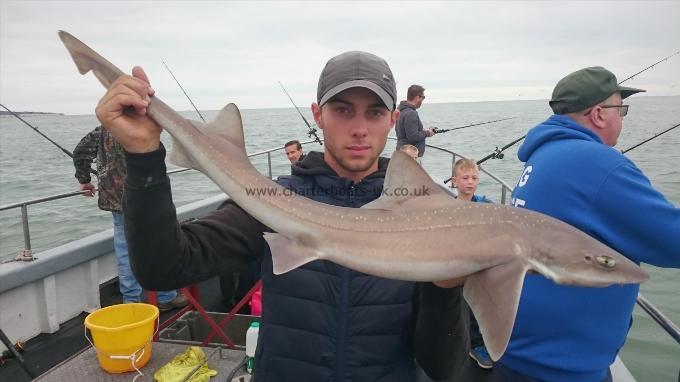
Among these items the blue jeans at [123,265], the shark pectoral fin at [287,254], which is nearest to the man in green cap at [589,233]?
the shark pectoral fin at [287,254]

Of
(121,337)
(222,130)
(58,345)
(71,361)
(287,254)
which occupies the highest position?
(222,130)

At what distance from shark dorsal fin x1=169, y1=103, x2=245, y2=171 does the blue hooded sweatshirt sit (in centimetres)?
190

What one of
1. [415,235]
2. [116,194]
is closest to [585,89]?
[415,235]

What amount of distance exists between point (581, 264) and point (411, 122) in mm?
7960

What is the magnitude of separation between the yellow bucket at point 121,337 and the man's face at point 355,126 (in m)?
2.58

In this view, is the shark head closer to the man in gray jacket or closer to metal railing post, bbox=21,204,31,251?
metal railing post, bbox=21,204,31,251

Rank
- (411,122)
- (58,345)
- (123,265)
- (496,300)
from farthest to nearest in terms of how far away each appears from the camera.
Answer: (411,122) → (123,265) → (58,345) → (496,300)

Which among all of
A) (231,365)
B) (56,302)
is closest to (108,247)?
(56,302)

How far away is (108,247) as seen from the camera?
5.84 meters

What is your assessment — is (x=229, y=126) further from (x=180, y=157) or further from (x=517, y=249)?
(x=517, y=249)

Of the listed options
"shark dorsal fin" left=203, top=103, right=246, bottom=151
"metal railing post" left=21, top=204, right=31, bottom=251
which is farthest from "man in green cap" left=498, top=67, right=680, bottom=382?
"metal railing post" left=21, top=204, right=31, bottom=251

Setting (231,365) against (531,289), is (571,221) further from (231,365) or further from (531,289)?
(231,365)

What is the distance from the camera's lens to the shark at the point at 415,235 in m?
1.84

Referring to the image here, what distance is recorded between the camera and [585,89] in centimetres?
317
